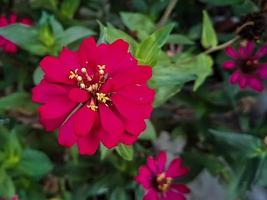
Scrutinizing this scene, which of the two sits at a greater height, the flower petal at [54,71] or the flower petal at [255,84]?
the flower petal at [54,71]

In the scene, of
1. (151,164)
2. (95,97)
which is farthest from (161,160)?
(95,97)

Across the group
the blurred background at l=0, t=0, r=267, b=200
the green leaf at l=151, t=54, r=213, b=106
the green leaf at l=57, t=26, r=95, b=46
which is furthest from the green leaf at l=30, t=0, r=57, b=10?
the green leaf at l=151, t=54, r=213, b=106

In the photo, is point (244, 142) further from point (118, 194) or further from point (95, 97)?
point (95, 97)

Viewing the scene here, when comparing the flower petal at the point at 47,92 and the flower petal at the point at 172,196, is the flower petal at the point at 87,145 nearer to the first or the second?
the flower petal at the point at 47,92

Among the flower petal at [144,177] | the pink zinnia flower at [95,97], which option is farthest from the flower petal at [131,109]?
the flower petal at [144,177]

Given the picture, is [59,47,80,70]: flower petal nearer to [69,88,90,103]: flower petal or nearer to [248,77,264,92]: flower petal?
[69,88,90,103]: flower petal

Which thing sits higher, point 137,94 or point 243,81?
point 137,94

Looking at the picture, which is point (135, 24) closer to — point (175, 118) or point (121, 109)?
point (175, 118)

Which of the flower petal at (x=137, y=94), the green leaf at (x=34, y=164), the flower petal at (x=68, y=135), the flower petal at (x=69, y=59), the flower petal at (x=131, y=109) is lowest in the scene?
the green leaf at (x=34, y=164)
